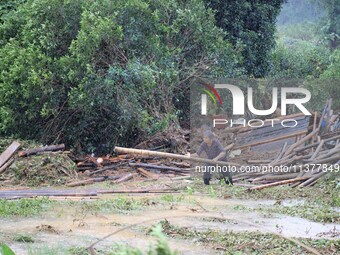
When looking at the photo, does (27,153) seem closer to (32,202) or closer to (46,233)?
(32,202)

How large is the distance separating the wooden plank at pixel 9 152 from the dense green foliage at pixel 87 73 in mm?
1037

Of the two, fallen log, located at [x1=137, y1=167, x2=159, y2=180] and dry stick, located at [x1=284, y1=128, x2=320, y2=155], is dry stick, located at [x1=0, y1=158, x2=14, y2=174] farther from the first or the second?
dry stick, located at [x1=284, y1=128, x2=320, y2=155]

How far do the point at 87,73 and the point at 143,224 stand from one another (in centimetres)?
583

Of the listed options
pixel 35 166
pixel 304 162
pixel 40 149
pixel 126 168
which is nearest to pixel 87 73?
pixel 40 149

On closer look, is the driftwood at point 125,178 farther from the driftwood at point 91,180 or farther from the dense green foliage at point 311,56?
the dense green foliage at point 311,56

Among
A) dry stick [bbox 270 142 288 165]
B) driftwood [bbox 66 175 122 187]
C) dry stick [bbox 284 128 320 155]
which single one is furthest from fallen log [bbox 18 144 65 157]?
dry stick [bbox 284 128 320 155]

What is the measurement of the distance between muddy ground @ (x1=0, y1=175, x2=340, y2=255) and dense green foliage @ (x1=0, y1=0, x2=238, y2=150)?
238 cm

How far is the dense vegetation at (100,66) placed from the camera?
13977 millimetres

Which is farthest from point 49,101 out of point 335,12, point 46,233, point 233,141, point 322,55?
point 335,12

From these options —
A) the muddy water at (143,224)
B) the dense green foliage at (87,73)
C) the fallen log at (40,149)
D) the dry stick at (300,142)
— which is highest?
the dense green foliage at (87,73)

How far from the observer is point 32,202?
9.96m

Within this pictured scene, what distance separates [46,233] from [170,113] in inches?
291

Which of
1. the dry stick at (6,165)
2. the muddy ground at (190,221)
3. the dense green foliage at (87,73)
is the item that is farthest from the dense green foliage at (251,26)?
the muddy ground at (190,221)

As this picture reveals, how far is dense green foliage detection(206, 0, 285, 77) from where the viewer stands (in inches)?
734
